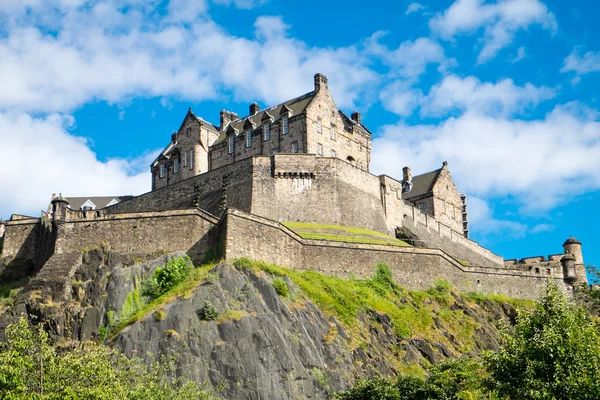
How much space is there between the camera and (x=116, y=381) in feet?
116

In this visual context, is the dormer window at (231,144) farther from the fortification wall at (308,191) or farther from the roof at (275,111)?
the fortification wall at (308,191)

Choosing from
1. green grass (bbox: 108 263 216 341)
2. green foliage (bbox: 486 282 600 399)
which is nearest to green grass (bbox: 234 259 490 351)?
green grass (bbox: 108 263 216 341)

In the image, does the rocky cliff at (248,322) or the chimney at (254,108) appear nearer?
the rocky cliff at (248,322)

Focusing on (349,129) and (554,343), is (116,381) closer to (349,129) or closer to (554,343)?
(554,343)

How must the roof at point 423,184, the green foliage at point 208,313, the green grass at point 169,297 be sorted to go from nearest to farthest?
the green foliage at point 208,313
the green grass at point 169,297
the roof at point 423,184

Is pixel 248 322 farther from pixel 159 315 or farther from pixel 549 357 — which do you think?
pixel 549 357

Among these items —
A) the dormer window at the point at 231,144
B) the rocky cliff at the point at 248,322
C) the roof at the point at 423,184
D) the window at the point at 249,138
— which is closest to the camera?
the rocky cliff at the point at 248,322

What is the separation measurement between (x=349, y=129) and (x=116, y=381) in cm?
5242

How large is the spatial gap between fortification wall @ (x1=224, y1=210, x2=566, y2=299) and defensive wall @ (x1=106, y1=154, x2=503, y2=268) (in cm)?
731

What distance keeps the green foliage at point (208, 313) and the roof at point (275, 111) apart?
31879 mm

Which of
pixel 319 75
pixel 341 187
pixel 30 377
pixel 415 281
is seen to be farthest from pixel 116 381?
pixel 319 75

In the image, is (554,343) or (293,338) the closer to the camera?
(554,343)

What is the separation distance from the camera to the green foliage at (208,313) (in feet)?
166

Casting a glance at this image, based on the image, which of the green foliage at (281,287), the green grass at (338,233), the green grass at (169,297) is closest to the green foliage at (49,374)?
the green grass at (169,297)
